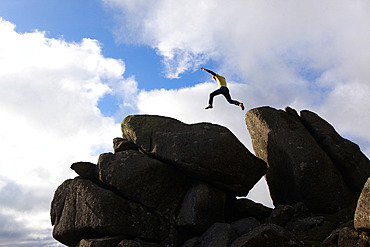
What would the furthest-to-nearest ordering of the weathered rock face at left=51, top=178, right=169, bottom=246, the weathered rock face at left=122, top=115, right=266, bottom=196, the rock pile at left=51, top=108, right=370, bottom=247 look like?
the weathered rock face at left=122, top=115, right=266, bottom=196 < the rock pile at left=51, top=108, right=370, bottom=247 < the weathered rock face at left=51, top=178, right=169, bottom=246

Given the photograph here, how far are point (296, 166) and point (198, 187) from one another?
720cm

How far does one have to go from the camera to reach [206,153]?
21.2m

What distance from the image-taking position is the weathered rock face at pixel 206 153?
21.2m

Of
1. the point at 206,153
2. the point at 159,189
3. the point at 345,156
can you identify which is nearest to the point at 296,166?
the point at 345,156

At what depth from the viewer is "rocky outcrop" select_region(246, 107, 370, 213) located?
2305cm

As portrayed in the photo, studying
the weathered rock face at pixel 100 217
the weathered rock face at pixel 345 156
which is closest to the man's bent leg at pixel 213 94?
the weathered rock face at pixel 345 156

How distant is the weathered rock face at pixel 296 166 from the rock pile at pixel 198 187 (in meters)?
0.07

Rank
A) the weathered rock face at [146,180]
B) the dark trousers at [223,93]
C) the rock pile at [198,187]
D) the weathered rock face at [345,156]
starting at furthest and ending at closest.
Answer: the dark trousers at [223,93] < the weathered rock face at [345,156] < the weathered rock face at [146,180] < the rock pile at [198,187]

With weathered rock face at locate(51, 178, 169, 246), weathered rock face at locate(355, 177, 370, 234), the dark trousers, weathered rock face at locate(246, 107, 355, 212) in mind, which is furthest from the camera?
the dark trousers

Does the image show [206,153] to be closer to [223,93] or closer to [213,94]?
[213,94]

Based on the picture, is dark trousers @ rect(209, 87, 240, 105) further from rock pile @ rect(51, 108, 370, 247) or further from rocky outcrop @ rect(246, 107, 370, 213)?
rock pile @ rect(51, 108, 370, 247)

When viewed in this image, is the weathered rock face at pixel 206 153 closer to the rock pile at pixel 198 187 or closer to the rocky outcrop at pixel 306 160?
the rock pile at pixel 198 187

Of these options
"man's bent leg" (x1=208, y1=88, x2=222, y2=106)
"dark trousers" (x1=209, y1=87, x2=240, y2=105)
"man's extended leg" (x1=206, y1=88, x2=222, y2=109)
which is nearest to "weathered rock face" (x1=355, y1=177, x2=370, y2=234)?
"dark trousers" (x1=209, y1=87, x2=240, y2=105)

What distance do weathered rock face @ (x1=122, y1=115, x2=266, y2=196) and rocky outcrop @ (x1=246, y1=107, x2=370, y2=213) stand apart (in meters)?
Answer: 2.33
